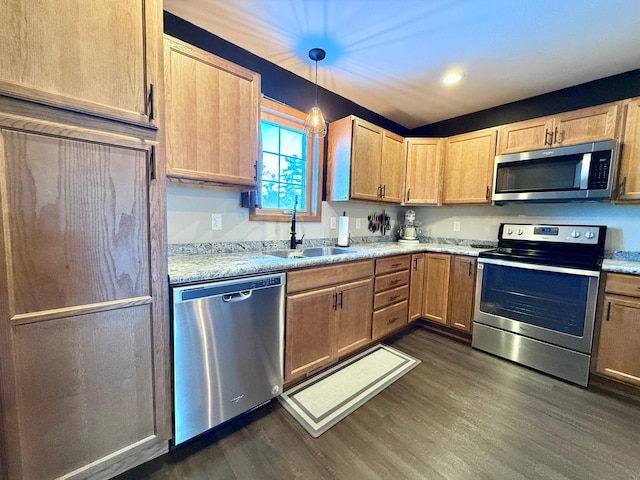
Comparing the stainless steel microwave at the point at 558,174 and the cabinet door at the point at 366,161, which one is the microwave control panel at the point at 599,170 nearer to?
the stainless steel microwave at the point at 558,174

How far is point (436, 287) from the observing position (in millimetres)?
2812

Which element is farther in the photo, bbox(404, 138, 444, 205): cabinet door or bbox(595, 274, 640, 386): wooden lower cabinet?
bbox(404, 138, 444, 205): cabinet door

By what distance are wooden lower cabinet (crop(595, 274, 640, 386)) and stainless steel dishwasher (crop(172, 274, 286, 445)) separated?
2.42 metres

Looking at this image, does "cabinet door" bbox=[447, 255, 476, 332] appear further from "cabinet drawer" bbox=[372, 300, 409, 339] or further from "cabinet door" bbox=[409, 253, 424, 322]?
"cabinet drawer" bbox=[372, 300, 409, 339]

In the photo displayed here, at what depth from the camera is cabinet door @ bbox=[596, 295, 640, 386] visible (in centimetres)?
181

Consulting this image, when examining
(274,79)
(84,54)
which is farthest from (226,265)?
(274,79)

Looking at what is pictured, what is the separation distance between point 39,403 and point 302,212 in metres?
2.05

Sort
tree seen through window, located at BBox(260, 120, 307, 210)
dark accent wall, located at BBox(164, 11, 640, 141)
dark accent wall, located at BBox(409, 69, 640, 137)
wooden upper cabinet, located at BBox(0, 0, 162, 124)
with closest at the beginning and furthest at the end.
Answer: wooden upper cabinet, located at BBox(0, 0, 162, 124) → dark accent wall, located at BBox(164, 11, 640, 141) → dark accent wall, located at BBox(409, 69, 640, 137) → tree seen through window, located at BBox(260, 120, 307, 210)

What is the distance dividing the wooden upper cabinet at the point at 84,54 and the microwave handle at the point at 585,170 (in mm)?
3087

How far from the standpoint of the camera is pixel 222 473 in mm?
1219

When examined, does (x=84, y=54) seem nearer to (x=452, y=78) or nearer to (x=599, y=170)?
(x=452, y=78)

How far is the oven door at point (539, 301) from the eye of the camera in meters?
1.96

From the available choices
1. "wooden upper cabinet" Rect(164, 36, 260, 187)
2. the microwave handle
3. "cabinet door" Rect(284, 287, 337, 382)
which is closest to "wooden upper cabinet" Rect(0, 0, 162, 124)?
"wooden upper cabinet" Rect(164, 36, 260, 187)

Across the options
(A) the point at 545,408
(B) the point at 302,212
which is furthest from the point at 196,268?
(A) the point at 545,408
